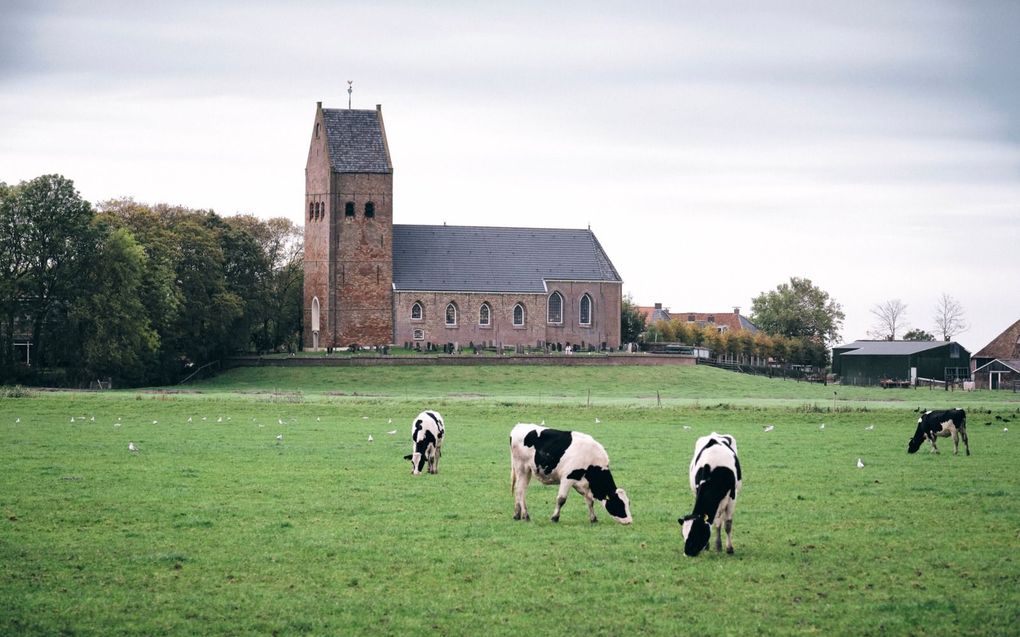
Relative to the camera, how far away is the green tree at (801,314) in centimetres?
15473

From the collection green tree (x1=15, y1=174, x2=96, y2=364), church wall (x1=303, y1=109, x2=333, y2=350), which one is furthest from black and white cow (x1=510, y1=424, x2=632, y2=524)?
church wall (x1=303, y1=109, x2=333, y2=350)

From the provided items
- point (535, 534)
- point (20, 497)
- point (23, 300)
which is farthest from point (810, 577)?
point (23, 300)

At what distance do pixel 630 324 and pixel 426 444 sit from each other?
94.6m

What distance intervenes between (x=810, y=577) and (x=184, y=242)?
78991 millimetres

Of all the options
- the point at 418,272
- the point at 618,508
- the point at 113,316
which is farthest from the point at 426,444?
the point at 418,272

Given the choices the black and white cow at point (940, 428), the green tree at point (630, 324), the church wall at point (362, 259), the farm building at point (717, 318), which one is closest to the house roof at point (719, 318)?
the farm building at point (717, 318)

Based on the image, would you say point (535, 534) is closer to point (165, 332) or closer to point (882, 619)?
point (882, 619)

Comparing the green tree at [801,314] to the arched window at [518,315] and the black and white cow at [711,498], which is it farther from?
the black and white cow at [711,498]

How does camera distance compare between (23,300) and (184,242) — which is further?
(184,242)

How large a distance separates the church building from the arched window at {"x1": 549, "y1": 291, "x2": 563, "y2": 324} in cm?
9

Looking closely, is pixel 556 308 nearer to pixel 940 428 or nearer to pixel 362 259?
pixel 362 259

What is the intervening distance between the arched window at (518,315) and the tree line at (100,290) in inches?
996

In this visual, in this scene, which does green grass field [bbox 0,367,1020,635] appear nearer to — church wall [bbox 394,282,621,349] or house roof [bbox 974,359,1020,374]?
church wall [bbox 394,282,621,349]

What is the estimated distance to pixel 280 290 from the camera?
361 ft
